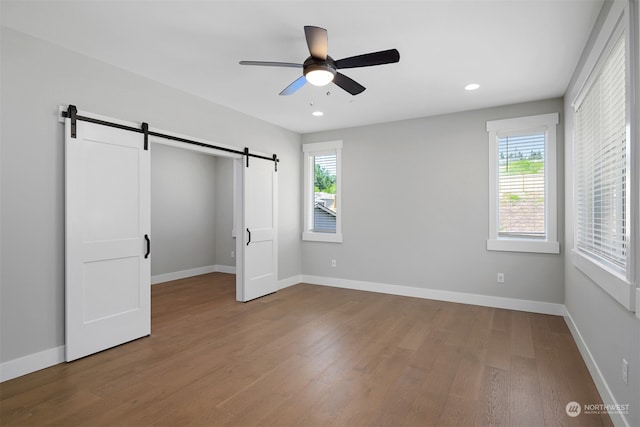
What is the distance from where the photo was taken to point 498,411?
89.0 inches

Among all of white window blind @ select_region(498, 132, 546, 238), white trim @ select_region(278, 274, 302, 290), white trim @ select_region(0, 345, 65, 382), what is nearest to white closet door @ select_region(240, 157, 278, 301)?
white trim @ select_region(278, 274, 302, 290)

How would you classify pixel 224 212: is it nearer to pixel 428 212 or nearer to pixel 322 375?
pixel 428 212

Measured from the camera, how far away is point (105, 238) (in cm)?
323

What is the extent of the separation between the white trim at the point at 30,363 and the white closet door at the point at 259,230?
229 centimetres

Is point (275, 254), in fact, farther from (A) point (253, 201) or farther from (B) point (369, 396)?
(B) point (369, 396)

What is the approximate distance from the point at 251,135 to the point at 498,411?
A: 436 cm

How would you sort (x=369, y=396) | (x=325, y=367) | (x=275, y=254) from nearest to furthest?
(x=369, y=396) → (x=325, y=367) → (x=275, y=254)

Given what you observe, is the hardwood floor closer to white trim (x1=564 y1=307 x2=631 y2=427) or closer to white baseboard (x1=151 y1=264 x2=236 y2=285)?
white trim (x1=564 y1=307 x2=631 y2=427)

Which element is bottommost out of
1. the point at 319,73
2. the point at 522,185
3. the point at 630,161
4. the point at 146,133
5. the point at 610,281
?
the point at 610,281

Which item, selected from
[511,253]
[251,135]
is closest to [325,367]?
[511,253]

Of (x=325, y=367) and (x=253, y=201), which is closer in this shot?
(x=325, y=367)

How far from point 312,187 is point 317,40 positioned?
13.0ft

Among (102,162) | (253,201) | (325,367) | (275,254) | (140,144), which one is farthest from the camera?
(275,254)

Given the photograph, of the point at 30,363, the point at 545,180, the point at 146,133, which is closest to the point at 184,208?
the point at 146,133
